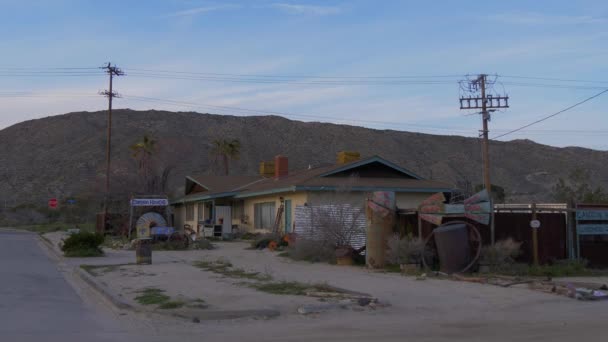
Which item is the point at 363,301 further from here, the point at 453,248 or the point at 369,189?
the point at 369,189

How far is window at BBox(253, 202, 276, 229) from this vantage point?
1334 inches

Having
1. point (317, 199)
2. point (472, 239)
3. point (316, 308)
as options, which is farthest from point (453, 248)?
point (317, 199)

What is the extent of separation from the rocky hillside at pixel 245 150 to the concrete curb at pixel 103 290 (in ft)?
198

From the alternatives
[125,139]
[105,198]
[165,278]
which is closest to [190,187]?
[105,198]

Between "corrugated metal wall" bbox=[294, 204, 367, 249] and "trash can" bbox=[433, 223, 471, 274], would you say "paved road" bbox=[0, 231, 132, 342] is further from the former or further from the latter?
"trash can" bbox=[433, 223, 471, 274]

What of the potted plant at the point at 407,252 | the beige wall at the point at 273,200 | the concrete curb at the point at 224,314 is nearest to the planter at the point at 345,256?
the potted plant at the point at 407,252

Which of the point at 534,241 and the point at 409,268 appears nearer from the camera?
the point at 409,268

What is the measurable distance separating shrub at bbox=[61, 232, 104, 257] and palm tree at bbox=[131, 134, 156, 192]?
17430mm

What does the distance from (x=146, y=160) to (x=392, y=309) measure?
125 feet

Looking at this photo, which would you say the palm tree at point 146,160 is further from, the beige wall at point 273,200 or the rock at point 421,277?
the rock at point 421,277

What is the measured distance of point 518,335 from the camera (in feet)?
33.5

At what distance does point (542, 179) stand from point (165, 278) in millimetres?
80863

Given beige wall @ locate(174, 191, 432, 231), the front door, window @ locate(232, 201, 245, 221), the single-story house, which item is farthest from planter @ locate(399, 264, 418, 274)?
window @ locate(232, 201, 245, 221)

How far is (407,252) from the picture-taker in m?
18.2
